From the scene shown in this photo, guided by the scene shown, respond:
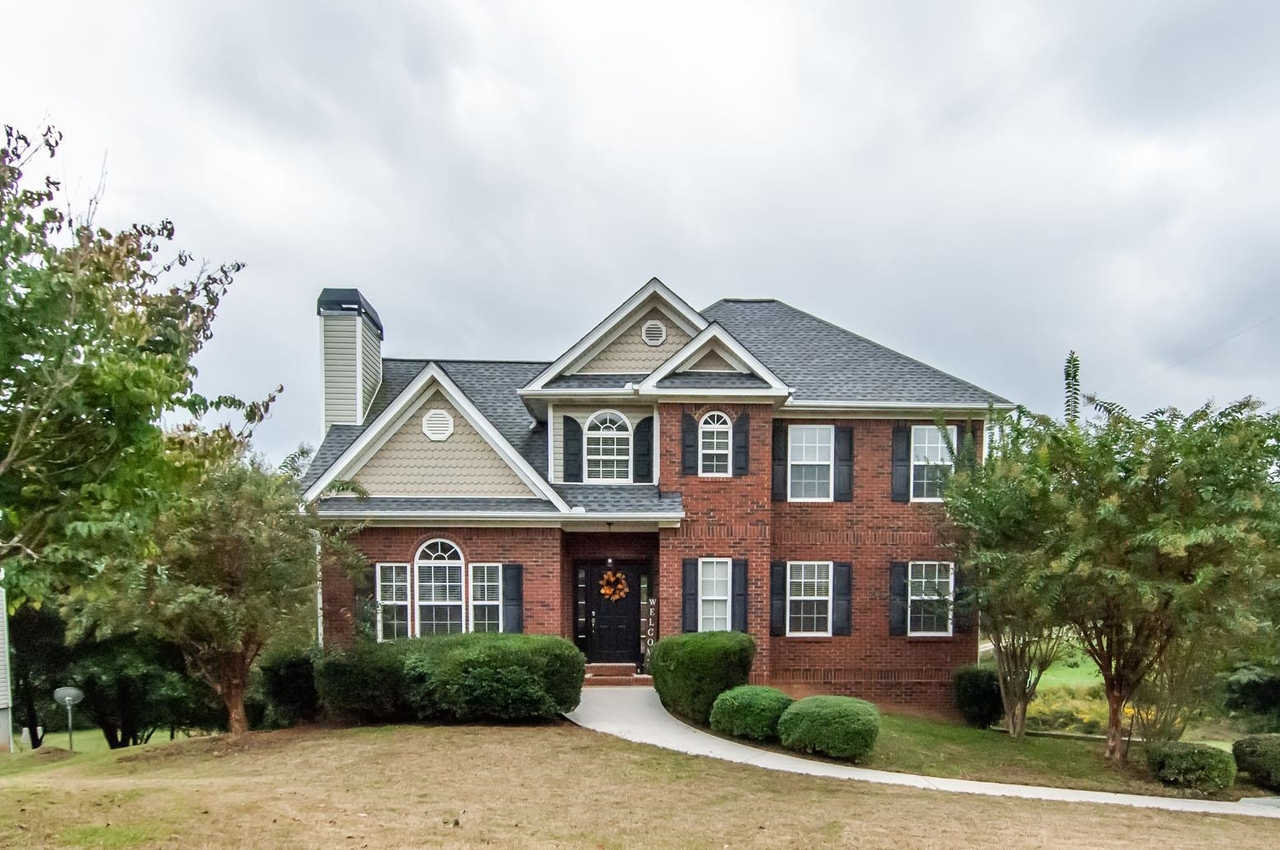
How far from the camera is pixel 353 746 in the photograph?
37.9ft

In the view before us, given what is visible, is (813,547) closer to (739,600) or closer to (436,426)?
(739,600)

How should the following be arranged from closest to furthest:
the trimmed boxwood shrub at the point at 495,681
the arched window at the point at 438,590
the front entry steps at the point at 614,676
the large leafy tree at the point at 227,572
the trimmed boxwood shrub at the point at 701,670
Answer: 1. the large leafy tree at the point at 227,572
2. the trimmed boxwood shrub at the point at 495,681
3. the trimmed boxwood shrub at the point at 701,670
4. the arched window at the point at 438,590
5. the front entry steps at the point at 614,676

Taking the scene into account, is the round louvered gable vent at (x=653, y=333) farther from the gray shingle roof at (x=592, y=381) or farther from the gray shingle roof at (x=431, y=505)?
the gray shingle roof at (x=431, y=505)

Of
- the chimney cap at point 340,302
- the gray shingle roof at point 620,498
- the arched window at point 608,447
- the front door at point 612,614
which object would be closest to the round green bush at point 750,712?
the gray shingle roof at point 620,498

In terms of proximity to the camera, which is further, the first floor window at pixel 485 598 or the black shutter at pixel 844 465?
the black shutter at pixel 844 465

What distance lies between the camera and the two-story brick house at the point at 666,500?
15.3m

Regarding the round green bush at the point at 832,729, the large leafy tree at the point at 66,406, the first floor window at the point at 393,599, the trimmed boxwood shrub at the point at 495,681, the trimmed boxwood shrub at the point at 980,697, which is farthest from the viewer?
the trimmed boxwood shrub at the point at 980,697

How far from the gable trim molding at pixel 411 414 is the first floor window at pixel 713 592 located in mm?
2993

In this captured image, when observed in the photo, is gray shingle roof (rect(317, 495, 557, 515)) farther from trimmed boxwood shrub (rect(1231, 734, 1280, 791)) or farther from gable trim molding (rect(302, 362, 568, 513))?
trimmed boxwood shrub (rect(1231, 734, 1280, 791))

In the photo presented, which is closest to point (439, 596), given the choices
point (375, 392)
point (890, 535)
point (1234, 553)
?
point (375, 392)

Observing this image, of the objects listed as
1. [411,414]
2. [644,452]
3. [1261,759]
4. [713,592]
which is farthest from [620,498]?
[1261,759]

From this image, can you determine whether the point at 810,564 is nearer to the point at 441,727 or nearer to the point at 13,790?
the point at 441,727

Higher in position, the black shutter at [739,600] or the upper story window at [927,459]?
the upper story window at [927,459]

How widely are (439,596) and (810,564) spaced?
747cm
